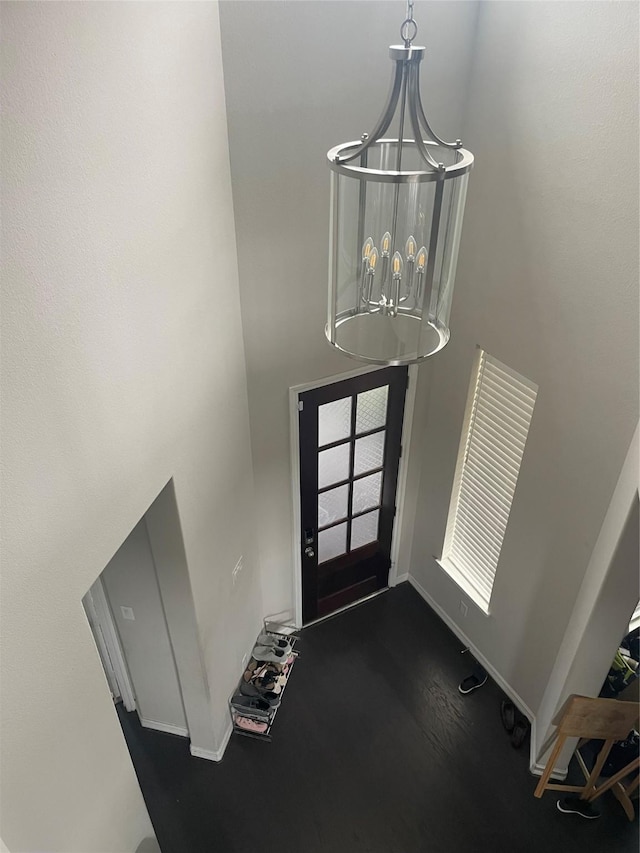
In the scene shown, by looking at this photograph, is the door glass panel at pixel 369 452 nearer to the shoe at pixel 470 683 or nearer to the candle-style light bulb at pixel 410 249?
the shoe at pixel 470 683

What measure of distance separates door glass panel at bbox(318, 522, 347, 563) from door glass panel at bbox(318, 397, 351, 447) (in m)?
0.87

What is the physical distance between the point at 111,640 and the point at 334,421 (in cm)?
210

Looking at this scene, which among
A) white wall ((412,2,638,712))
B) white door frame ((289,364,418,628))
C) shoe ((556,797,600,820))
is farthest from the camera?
white door frame ((289,364,418,628))

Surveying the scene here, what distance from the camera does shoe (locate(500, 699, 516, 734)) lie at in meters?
4.38

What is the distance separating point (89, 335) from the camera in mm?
2104

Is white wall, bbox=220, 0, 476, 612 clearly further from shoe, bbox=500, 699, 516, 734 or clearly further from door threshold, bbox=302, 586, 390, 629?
shoe, bbox=500, 699, 516, 734

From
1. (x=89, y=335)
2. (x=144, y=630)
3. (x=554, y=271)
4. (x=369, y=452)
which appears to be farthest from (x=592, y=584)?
(x=89, y=335)

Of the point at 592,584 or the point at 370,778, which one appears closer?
the point at 592,584

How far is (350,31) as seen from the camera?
10.1 feet

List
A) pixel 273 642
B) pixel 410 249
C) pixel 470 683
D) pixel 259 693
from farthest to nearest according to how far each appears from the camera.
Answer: pixel 273 642
pixel 470 683
pixel 259 693
pixel 410 249

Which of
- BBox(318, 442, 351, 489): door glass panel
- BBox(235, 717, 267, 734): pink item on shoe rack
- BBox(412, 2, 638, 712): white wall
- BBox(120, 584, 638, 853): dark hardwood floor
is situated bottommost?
BBox(120, 584, 638, 853): dark hardwood floor

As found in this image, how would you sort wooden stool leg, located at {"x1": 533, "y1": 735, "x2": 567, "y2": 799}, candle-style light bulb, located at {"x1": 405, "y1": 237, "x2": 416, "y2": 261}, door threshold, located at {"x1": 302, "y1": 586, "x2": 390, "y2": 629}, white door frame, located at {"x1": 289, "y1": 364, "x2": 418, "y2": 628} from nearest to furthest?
candle-style light bulb, located at {"x1": 405, "y1": 237, "x2": 416, "y2": 261}
wooden stool leg, located at {"x1": 533, "y1": 735, "x2": 567, "y2": 799}
white door frame, located at {"x1": 289, "y1": 364, "x2": 418, "y2": 628}
door threshold, located at {"x1": 302, "y1": 586, "x2": 390, "y2": 629}

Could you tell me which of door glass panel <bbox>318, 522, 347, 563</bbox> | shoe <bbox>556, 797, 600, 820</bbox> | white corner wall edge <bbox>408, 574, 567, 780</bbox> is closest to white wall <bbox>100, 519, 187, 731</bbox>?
door glass panel <bbox>318, 522, 347, 563</bbox>

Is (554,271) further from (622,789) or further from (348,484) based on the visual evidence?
(622,789)
